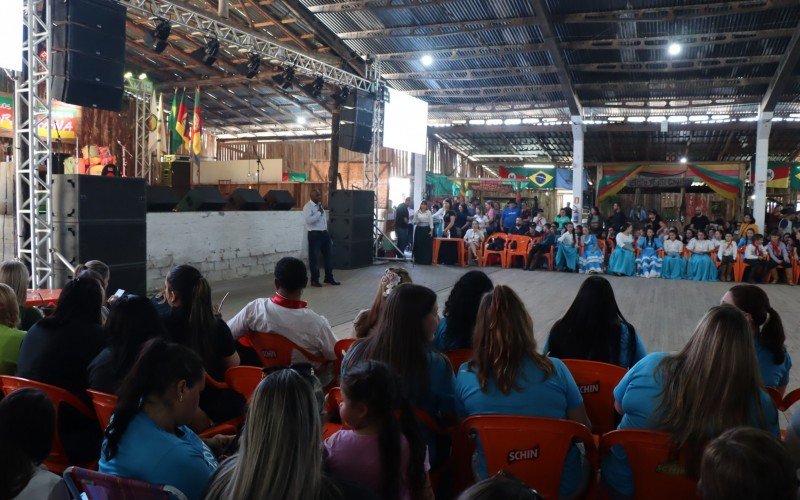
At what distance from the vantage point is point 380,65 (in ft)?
42.3

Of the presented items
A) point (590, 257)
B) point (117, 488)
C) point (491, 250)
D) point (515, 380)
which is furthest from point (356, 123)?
point (117, 488)

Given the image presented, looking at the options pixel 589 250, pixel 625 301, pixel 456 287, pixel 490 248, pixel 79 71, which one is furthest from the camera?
pixel 490 248

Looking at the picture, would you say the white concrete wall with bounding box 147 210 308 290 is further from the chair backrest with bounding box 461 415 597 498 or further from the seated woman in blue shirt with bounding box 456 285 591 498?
the chair backrest with bounding box 461 415 597 498

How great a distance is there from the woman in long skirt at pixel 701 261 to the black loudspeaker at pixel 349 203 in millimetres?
5904

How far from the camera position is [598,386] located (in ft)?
8.20

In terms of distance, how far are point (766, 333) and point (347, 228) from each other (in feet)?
28.3

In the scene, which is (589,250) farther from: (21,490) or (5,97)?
(5,97)

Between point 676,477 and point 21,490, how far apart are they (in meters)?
1.71

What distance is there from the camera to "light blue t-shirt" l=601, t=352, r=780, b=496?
72.5 inches

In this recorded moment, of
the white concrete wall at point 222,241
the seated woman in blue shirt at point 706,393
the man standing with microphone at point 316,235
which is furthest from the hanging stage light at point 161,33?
the seated woman in blue shirt at point 706,393

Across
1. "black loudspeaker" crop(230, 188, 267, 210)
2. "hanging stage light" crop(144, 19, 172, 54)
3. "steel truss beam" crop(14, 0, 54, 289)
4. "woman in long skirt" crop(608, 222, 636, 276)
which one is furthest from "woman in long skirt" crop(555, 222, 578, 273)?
"steel truss beam" crop(14, 0, 54, 289)

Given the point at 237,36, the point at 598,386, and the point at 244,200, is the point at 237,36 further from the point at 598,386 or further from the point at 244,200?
the point at 598,386

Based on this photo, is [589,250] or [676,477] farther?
[589,250]

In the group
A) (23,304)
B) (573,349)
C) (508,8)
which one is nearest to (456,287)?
(573,349)
